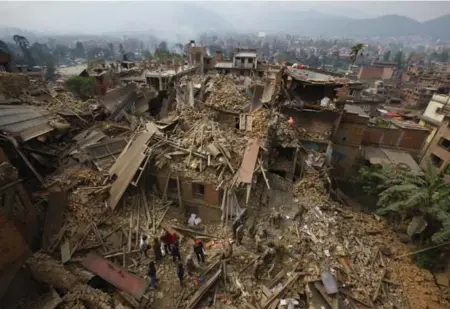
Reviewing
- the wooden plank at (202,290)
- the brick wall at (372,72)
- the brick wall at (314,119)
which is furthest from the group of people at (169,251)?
the brick wall at (372,72)

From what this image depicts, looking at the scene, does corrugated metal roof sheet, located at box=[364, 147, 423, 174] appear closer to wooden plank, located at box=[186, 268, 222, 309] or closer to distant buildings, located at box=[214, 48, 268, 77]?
wooden plank, located at box=[186, 268, 222, 309]

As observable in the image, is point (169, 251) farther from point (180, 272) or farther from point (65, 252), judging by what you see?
point (65, 252)

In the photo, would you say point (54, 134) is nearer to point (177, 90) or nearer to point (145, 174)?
point (145, 174)

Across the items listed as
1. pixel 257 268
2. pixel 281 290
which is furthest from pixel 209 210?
pixel 281 290

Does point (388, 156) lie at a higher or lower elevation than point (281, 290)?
lower

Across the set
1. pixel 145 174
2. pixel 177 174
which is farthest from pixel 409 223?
pixel 145 174

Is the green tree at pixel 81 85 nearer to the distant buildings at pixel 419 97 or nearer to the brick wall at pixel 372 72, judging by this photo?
the distant buildings at pixel 419 97

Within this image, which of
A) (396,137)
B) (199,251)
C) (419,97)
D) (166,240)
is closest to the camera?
(199,251)
